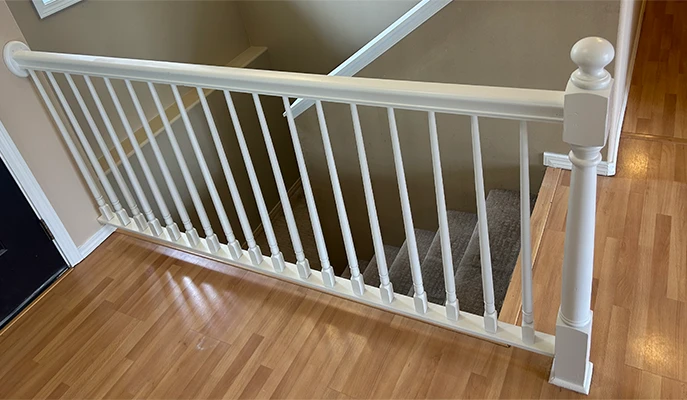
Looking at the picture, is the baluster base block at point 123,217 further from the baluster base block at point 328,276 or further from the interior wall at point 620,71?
the interior wall at point 620,71

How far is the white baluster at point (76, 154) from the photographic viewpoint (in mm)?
2191

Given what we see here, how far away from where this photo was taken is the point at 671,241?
199 cm

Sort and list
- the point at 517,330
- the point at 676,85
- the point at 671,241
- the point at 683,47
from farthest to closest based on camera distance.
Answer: the point at 683,47 → the point at 676,85 → the point at 671,241 → the point at 517,330

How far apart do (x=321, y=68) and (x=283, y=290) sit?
8.16 feet

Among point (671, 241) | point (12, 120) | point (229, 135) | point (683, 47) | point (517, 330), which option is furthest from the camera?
point (229, 135)

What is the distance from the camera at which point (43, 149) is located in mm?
2268

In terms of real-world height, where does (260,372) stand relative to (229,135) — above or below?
above

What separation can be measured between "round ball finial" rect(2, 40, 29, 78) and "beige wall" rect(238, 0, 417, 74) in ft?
7.31

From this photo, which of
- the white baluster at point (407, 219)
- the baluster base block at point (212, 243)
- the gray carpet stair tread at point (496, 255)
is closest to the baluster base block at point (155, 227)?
the baluster base block at point (212, 243)

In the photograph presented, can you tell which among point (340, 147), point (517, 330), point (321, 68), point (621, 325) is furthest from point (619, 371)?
point (321, 68)

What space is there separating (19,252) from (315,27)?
2.57 meters

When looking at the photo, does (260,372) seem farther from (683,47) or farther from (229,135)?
(683,47)

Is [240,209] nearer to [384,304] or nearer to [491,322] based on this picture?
[384,304]

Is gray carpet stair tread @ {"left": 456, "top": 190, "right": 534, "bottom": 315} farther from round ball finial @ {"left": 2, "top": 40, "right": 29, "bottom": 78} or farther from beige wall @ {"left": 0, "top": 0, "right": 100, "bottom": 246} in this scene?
round ball finial @ {"left": 2, "top": 40, "right": 29, "bottom": 78}
